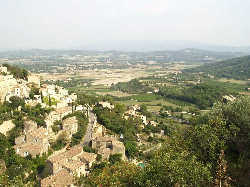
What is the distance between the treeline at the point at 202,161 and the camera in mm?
10820

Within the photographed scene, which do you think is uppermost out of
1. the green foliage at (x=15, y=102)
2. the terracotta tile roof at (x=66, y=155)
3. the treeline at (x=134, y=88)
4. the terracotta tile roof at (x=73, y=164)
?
the green foliage at (x=15, y=102)

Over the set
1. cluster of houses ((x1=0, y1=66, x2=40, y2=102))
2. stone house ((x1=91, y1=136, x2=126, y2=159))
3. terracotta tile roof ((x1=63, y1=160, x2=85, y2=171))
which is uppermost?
cluster of houses ((x1=0, y1=66, x2=40, y2=102))

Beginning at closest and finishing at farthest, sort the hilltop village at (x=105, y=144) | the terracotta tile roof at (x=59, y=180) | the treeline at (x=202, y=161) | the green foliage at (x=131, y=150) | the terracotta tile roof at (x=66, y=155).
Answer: the treeline at (x=202, y=161) < the hilltop village at (x=105, y=144) < the terracotta tile roof at (x=59, y=180) < the terracotta tile roof at (x=66, y=155) < the green foliage at (x=131, y=150)

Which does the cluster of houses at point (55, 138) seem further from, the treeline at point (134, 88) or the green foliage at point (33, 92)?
the treeline at point (134, 88)

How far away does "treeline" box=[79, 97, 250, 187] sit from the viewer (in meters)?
10.8

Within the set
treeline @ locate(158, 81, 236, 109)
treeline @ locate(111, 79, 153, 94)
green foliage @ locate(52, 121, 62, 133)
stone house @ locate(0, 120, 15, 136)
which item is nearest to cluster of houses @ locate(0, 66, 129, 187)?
stone house @ locate(0, 120, 15, 136)

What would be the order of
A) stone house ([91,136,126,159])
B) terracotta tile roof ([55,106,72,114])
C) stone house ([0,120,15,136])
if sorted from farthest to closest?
terracotta tile roof ([55,106,72,114]) → stone house ([91,136,126,159]) → stone house ([0,120,15,136])

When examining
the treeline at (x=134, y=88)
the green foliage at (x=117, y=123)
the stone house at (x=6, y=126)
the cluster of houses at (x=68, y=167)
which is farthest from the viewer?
the treeline at (x=134, y=88)

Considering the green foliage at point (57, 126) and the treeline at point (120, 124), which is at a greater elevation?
the green foliage at point (57, 126)

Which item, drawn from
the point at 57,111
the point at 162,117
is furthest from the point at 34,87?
the point at 162,117

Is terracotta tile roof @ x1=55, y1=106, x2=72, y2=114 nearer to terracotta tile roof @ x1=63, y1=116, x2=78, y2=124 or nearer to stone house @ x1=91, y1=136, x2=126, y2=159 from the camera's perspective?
terracotta tile roof @ x1=63, y1=116, x2=78, y2=124

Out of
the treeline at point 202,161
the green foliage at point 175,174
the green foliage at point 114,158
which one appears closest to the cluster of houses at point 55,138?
the green foliage at point 114,158

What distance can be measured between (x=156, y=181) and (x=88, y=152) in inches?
613

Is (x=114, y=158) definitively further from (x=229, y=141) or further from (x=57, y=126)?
A: (x=229, y=141)
